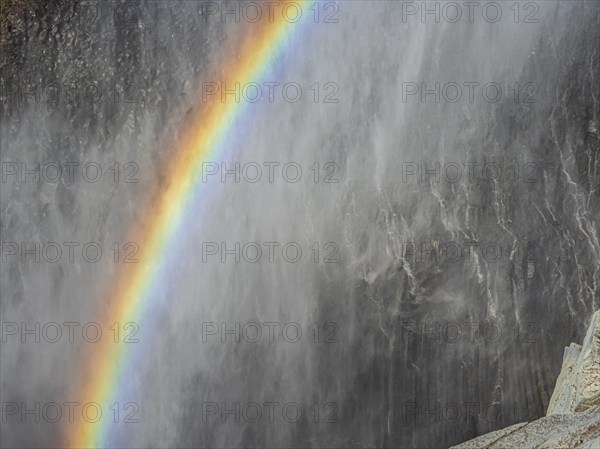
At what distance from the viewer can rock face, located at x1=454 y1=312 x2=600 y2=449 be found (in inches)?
232

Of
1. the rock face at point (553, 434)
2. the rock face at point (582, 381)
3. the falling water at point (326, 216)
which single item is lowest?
the rock face at point (553, 434)

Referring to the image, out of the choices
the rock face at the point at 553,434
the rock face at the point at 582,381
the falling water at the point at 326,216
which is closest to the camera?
the rock face at the point at 553,434

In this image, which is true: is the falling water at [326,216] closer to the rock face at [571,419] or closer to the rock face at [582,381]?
the rock face at [582,381]

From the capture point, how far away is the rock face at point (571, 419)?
5898mm

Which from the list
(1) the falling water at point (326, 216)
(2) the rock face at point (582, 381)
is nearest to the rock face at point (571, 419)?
(2) the rock face at point (582, 381)

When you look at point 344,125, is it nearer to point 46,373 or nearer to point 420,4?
point 420,4

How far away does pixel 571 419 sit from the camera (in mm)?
6426

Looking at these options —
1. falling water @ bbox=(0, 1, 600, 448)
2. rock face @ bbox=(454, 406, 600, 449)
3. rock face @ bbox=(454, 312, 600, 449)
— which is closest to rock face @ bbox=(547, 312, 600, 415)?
rock face @ bbox=(454, 312, 600, 449)

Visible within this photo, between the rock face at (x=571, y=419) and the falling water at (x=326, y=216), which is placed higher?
the falling water at (x=326, y=216)

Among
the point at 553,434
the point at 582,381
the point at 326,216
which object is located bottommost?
the point at 553,434

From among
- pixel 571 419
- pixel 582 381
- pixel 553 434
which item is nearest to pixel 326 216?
pixel 582 381

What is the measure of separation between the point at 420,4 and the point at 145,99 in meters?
3.04

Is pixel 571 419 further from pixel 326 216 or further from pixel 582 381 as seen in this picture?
pixel 326 216

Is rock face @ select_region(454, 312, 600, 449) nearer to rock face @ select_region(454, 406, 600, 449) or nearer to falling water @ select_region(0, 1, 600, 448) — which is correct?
rock face @ select_region(454, 406, 600, 449)
